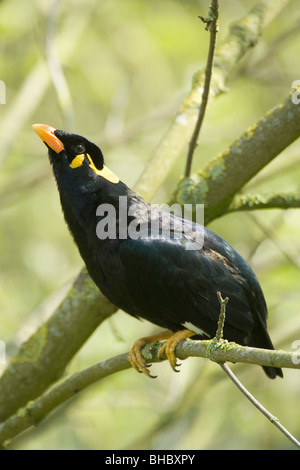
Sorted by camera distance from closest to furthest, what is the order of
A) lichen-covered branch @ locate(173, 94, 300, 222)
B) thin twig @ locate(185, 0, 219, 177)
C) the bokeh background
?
thin twig @ locate(185, 0, 219, 177)
lichen-covered branch @ locate(173, 94, 300, 222)
the bokeh background

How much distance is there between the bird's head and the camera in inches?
212

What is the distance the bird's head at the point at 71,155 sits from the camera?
5383 millimetres

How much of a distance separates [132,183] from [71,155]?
184 inches

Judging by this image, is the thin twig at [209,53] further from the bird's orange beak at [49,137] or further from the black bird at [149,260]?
the bird's orange beak at [49,137]

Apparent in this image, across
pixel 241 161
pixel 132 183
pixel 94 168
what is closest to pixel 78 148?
pixel 94 168

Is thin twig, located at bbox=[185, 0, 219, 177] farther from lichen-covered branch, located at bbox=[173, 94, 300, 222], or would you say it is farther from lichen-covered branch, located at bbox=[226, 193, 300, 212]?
lichen-covered branch, located at bbox=[226, 193, 300, 212]

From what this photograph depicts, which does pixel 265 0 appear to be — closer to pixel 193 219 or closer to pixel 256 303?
pixel 193 219

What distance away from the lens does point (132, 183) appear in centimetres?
1009

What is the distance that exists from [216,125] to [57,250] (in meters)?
3.22

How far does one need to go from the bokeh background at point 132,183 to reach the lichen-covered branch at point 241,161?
3.24ft

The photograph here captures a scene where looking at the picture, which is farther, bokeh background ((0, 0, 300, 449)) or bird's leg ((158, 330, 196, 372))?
bokeh background ((0, 0, 300, 449))

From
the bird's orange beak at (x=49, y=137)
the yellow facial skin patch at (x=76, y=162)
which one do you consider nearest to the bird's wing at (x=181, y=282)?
the yellow facial skin patch at (x=76, y=162)

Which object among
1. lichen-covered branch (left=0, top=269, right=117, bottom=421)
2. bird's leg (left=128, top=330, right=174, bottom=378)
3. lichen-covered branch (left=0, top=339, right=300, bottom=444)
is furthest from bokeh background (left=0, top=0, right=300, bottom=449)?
bird's leg (left=128, top=330, right=174, bottom=378)

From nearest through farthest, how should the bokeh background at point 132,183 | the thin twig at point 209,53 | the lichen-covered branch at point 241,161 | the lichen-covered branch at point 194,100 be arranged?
the thin twig at point 209,53 < the lichen-covered branch at point 241,161 < the lichen-covered branch at point 194,100 < the bokeh background at point 132,183
